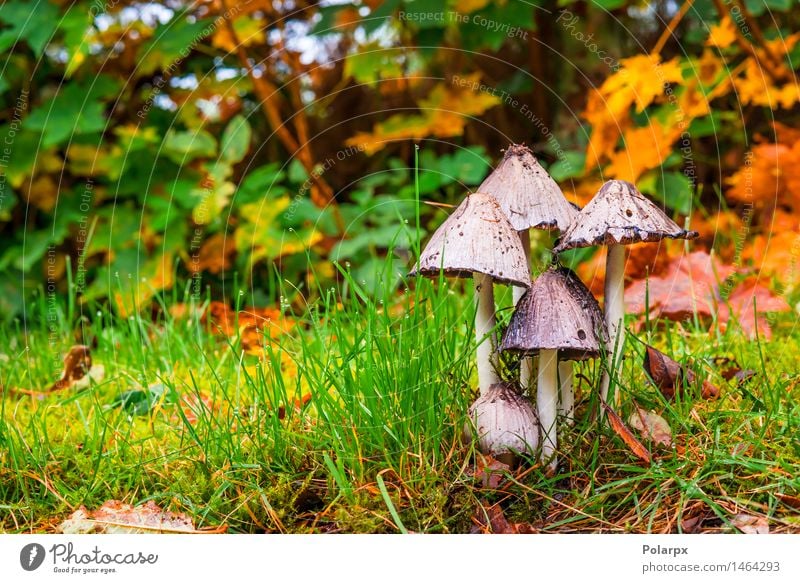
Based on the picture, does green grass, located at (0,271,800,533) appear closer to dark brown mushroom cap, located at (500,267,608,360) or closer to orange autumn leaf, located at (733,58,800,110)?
dark brown mushroom cap, located at (500,267,608,360)

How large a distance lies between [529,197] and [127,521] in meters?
1.06

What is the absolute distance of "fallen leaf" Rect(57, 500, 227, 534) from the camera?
1598mm

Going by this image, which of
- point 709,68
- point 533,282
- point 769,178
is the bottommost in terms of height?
point 533,282

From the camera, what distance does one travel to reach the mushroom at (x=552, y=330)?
150 centimetres

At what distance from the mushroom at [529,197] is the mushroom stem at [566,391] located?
0.26m

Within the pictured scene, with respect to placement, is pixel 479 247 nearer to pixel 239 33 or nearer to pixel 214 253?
pixel 214 253

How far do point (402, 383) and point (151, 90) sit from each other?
2930 millimetres

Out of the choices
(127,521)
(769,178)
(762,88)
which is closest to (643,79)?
(762,88)

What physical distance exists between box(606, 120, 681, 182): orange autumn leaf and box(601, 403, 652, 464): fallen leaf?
177 centimetres

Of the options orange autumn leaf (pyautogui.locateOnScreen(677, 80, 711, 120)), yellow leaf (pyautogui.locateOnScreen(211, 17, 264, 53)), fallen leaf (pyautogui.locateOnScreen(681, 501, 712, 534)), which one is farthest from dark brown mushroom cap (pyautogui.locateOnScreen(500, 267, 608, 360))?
yellow leaf (pyautogui.locateOnScreen(211, 17, 264, 53))

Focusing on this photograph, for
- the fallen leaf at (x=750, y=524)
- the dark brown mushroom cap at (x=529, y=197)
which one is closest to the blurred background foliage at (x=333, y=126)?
the dark brown mushroom cap at (x=529, y=197)

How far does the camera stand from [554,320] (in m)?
1.51

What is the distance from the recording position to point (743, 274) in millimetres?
2883
